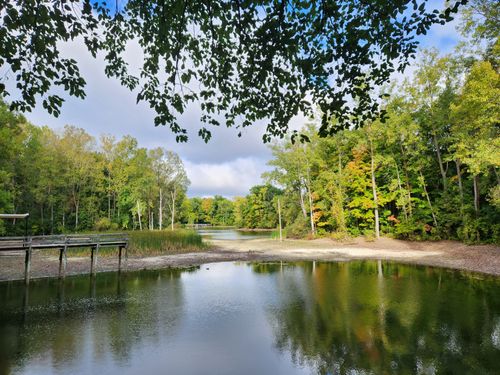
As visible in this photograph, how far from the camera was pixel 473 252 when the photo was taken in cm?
2205

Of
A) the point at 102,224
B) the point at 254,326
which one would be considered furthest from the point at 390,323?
the point at 102,224

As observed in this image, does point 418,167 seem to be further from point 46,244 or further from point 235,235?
point 235,235

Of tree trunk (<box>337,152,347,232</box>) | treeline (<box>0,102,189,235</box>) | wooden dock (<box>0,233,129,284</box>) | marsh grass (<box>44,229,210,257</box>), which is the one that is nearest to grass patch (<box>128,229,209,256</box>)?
marsh grass (<box>44,229,210,257</box>)

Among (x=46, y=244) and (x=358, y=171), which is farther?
(x=358, y=171)

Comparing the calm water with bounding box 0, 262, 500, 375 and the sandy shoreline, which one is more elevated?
the sandy shoreline

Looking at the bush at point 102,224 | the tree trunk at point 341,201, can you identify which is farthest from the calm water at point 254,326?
the bush at point 102,224

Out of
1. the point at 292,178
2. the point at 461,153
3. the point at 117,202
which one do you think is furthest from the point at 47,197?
the point at 461,153

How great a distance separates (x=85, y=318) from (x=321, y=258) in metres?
17.3

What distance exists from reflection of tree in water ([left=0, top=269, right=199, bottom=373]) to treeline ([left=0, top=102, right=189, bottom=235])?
1701 centimetres

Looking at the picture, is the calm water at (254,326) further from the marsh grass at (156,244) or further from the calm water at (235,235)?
the calm water at (235,235)

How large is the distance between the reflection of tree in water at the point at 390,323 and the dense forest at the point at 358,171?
867 centimetres

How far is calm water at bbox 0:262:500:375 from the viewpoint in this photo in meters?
6.96

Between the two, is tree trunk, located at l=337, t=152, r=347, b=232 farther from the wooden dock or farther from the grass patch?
the wooden dock

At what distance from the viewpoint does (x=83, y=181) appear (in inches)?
1686
